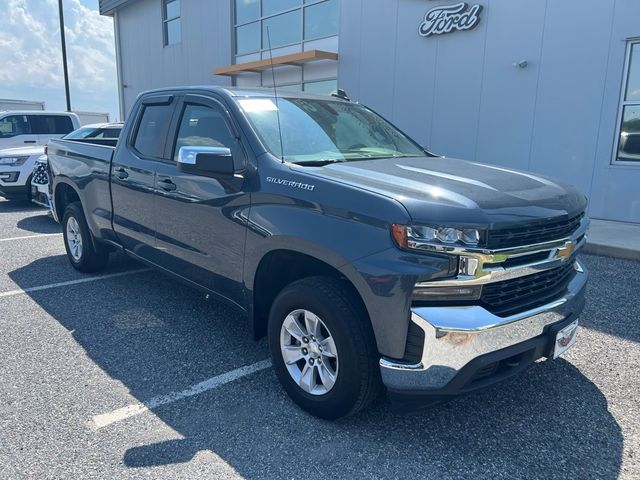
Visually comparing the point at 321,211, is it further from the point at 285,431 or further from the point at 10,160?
the point at 10,160

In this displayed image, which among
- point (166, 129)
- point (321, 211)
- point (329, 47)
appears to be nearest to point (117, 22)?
point (329, 47)

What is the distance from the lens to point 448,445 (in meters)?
2.75

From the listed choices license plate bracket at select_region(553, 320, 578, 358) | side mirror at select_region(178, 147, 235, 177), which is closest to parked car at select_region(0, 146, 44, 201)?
side mirror at select_region(178, 147, 235, 177)

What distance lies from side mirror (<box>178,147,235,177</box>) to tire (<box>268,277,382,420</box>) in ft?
2.77

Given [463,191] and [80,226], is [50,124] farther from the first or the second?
[463,191]

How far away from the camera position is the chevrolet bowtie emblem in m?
2.88

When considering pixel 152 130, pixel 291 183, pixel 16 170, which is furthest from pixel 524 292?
pixel 16 170

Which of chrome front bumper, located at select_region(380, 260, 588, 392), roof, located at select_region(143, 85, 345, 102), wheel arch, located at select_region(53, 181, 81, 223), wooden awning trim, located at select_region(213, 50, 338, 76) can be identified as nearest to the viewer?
chrome front bumper, located at select_region(380, 260, 588, 392)

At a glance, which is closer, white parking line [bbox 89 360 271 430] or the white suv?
white parking line [bbox 89 360 271 430]

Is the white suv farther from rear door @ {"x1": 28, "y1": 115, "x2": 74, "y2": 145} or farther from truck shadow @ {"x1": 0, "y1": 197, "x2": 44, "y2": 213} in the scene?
truck shadow @ {"x1": 0, "y1": 197, "x2": 44, "y2": 213}

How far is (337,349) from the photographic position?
2.71m

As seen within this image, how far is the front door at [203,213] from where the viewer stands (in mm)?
3365

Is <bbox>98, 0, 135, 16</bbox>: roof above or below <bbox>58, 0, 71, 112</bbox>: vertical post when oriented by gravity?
above

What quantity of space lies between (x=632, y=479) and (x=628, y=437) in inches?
15.1
